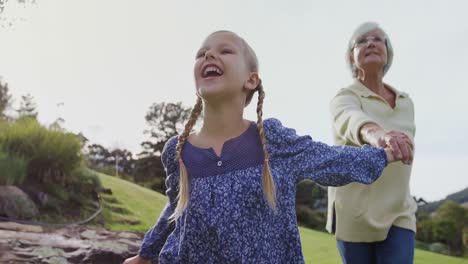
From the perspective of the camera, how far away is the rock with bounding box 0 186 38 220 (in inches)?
246

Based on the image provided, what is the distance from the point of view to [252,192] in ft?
4.94

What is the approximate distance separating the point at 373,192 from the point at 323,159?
52 cm

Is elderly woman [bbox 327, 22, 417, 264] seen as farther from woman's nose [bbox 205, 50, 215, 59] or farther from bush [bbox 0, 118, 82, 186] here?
bush [bbox 0, 118, 82, 186]

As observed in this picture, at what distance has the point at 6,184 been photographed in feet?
22.0

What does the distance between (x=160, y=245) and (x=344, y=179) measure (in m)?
0.65

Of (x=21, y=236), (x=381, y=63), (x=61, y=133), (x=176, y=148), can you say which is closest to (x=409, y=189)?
(x=381, y=63)

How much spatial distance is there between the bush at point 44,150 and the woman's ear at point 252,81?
19.1ft

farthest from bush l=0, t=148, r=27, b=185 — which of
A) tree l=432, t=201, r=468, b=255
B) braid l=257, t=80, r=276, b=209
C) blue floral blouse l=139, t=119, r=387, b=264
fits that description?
tree l=432, t=201, r=468, b=255

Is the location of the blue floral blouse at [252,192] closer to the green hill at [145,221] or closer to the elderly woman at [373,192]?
the elderly woman at [373,192]

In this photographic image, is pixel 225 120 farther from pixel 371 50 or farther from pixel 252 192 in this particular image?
pixel 371 50

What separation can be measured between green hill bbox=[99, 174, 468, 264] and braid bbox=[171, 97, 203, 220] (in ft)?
16.9

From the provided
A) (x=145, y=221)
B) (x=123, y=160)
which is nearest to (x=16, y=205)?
(x=145, y=221)

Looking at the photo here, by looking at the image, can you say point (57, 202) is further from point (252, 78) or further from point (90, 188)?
point (252, 78)

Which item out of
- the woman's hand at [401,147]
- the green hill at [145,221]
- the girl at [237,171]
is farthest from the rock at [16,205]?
the woman's hand at [401,147]
